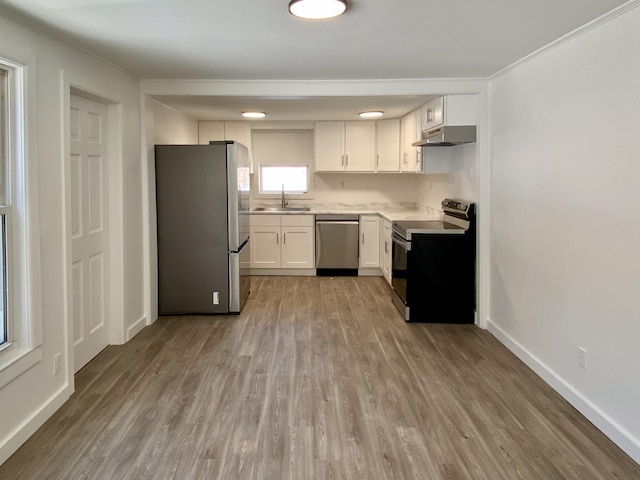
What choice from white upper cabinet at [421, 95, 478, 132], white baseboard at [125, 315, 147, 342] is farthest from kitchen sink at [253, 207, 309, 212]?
white upper cabinet at [421, 95, 478, 132]

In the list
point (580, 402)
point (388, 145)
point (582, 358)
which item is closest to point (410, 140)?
point (388, 145)

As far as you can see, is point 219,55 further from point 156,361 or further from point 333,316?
point 333,316

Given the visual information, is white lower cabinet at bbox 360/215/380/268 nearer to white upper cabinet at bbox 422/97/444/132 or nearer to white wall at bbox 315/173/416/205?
white wall at bbox 315/173/416/205

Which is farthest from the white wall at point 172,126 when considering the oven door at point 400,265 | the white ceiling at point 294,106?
the oven door at point 400,265

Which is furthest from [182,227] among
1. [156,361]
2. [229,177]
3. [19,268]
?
[19,268]

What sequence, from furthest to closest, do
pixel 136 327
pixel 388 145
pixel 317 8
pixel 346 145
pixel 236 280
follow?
1. pixel 346 145
2. pixel 388 145
3. pixel 236 280
4. pixel 136 327
5. pixel 317 8

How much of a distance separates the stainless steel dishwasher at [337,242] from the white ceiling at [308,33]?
9.59 ft

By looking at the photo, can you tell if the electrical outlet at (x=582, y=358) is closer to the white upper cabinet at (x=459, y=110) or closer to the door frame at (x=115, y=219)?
the white upper cabinet at (x=459, y=110)

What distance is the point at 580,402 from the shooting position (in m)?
2.91

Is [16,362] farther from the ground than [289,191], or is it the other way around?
[289,191]

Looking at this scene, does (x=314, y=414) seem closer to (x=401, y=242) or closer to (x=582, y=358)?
(x=582, y=358)

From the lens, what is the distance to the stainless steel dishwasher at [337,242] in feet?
22.5

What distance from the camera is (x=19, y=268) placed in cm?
261

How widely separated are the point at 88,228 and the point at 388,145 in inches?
169
